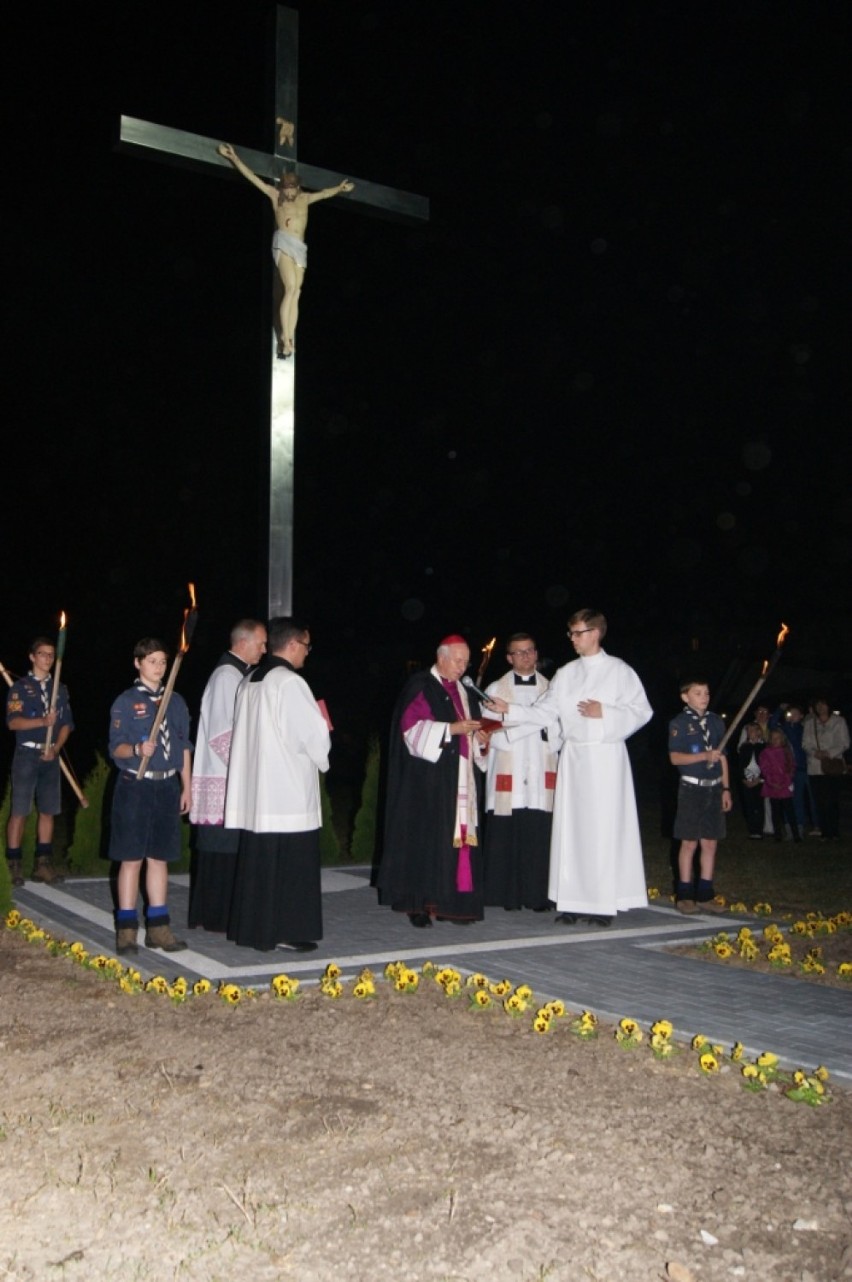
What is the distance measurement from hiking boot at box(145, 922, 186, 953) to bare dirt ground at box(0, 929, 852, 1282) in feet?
4.35

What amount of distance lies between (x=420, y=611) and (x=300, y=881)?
30.2 meters

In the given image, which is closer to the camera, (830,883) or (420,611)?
(830,883)

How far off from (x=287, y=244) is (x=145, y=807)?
4415 millimetres

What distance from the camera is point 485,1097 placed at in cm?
448

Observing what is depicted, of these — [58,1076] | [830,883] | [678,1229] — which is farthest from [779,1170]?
[830,883]

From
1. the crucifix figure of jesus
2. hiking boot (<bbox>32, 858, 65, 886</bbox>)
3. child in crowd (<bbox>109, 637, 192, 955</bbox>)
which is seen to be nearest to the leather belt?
child in crowd (<bbox>109, 637, 192, 955</bbox>)

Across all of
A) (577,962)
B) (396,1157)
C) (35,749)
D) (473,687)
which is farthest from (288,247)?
(396,1157)

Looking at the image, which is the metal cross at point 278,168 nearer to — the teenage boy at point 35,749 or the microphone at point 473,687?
the microphone at point 473,687

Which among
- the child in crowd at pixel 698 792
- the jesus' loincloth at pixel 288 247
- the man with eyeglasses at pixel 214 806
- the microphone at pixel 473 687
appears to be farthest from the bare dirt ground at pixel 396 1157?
the jesus' loincloth at pixel 288 247

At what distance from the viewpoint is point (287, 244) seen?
29.4 feet

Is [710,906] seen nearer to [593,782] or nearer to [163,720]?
[593,782]

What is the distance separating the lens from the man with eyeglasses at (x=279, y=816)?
690 cm

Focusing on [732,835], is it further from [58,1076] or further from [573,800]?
[58,1076]

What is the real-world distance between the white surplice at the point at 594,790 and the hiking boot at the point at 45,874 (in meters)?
3.91
